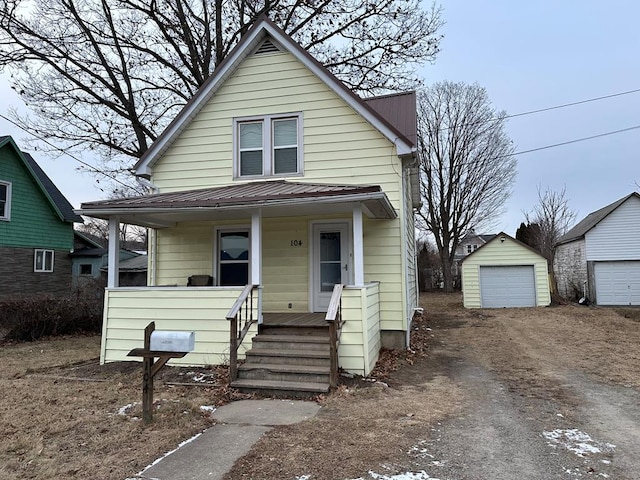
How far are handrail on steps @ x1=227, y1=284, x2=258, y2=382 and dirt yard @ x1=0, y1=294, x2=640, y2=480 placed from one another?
1.32 ft

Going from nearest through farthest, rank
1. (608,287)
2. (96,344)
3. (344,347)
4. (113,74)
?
(344,347) → (96,344) → (113,74) → (608,287)

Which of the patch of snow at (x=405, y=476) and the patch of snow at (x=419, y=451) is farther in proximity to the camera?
the patch of snow at (x=419, y=451)

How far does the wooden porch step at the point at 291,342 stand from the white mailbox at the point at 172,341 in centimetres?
253

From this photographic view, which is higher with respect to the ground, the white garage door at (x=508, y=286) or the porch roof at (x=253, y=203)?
the porch roof at (x=253, y=203)

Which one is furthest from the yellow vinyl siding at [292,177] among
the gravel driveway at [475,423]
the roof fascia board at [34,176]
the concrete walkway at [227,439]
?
the roof fascia board at [34,176]

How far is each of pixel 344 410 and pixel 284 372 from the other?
137 cm

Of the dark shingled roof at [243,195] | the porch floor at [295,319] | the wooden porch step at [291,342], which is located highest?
the dark shingled roof at [243,195]

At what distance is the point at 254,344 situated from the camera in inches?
287

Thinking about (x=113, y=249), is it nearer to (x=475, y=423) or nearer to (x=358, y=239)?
(x=358, y=239)

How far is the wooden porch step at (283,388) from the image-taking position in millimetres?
5941

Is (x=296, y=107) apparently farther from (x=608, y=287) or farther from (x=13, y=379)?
(x=608, y=287)

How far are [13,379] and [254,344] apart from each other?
13.3ft

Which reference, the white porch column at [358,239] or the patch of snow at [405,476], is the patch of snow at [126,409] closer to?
the patch of snow at [405,476]

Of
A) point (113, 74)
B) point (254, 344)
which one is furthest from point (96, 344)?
point (113, 74)
